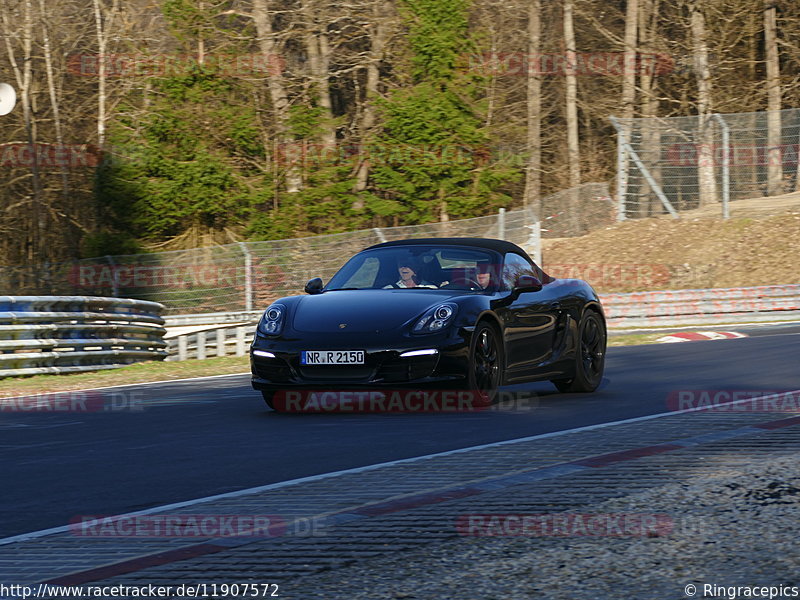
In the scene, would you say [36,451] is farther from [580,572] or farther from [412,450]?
[580,572]

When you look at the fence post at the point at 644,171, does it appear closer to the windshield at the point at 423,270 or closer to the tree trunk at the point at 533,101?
the tree trunk at the point at 533,101

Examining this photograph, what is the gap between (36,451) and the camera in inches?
326

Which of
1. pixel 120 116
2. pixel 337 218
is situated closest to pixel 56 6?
pixel 120 116

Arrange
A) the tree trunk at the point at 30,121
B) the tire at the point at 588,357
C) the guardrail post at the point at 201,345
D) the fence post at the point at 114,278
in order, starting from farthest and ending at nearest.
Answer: the tree trunk at the point at 30,121 → the fence post at the point at 114,278 → the guardrail post at the point at 201,345 → the tire at the point at 588,357

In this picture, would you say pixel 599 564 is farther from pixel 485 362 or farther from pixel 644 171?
pixel 644 171

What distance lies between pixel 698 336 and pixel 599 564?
1625cm

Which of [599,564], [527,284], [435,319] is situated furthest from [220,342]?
[599,564]

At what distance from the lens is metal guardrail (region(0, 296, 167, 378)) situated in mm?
15070

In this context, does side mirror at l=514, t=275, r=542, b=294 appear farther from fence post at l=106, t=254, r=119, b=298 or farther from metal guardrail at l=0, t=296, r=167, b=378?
fence post at l=106, t=254, r=119, b=298

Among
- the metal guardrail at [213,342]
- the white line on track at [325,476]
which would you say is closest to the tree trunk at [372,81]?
Answer: the metal guardrail at [213,342]

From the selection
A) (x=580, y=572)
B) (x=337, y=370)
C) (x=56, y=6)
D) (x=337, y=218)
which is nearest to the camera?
(x=580, y=572)

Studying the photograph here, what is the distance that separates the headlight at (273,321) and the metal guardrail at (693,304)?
1623 cm

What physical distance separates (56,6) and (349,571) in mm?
42698

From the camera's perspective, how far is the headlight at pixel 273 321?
1029 cm
